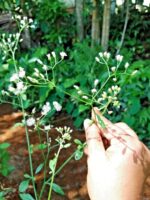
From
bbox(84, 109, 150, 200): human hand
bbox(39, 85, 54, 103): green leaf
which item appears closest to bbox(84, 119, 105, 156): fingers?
bbox(84, 109, 150, 200): human hand

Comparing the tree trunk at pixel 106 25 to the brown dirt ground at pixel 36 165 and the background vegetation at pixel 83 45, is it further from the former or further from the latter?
the brown dirt ground at pixel 36 165

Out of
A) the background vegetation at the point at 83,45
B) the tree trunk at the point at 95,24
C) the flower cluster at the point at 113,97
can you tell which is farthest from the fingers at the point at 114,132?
the tree trunk at the point at 95,24

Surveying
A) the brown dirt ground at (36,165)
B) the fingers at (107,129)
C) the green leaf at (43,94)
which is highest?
the fingers at (107,129)

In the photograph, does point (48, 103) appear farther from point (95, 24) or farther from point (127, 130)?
point (95, 24)

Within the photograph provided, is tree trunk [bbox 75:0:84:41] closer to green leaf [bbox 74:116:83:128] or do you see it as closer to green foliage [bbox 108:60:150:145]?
green foliage [bbox 108:60:150:145]

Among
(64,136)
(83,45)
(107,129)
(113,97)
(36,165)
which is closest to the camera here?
(107,129)

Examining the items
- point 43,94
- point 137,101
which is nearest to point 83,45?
point 43,94
